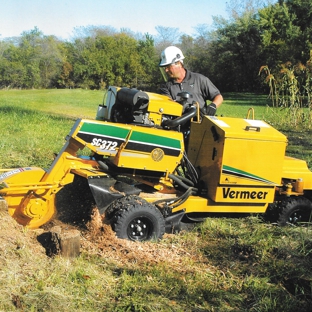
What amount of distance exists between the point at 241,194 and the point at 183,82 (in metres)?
1.63

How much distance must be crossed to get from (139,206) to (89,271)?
98 cm

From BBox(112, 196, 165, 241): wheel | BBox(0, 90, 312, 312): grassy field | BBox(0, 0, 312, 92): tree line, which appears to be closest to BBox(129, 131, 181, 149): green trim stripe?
BBox(112, 196, 165, 241): wheel

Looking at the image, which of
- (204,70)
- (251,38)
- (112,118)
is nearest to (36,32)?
(204,70)

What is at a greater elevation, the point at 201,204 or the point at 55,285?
the point at 201,204

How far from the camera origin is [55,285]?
3600mm

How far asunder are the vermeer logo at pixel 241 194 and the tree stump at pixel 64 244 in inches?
70.6

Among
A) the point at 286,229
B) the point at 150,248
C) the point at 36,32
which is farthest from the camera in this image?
the point at 36,32

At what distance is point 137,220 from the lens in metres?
4.75

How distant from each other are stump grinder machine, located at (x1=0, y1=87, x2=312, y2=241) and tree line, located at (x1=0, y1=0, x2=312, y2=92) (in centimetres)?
3928

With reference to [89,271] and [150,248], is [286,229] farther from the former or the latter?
[89,271]

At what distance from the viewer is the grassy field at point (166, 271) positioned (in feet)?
11.5

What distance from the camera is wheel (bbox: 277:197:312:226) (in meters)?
5.51

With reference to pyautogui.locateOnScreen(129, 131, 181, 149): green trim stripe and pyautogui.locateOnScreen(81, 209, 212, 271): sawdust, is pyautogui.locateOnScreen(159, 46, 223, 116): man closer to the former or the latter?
pyautogui.locateOnScreen(129, 131, 181, 149): green trim stripe

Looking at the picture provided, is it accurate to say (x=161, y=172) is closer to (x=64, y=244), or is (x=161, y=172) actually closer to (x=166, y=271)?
(x=166, y=271)
